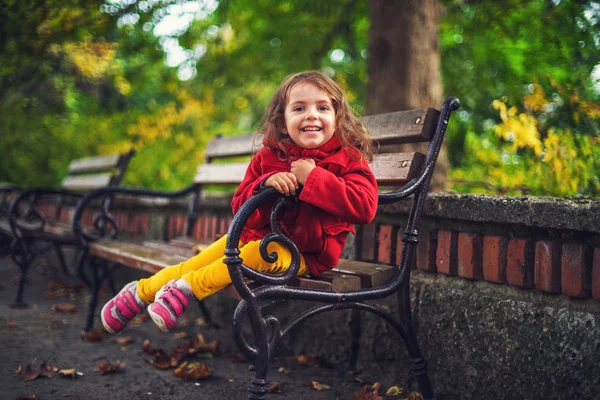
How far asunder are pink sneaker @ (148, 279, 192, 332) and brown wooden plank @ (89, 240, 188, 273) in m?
0.46

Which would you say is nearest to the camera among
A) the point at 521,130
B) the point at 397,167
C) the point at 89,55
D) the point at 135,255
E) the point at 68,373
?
the point at 397,167

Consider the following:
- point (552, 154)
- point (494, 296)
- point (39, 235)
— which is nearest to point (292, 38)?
point (39, 235)

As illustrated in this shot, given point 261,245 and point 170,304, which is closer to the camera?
point 261,245

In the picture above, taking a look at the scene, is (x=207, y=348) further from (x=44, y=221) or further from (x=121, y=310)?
(x=44, y=221)

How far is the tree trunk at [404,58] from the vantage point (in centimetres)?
446

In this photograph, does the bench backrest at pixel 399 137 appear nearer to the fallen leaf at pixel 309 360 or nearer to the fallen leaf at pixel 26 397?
the fallen leaf at pixel 309 360

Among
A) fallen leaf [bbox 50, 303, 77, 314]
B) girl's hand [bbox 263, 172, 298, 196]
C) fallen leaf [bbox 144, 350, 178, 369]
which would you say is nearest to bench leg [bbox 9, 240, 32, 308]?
fallen leaf [bbox 50, 303, 77, 314]

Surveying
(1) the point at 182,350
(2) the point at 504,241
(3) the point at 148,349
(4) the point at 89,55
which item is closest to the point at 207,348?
(1) the point at 182,350

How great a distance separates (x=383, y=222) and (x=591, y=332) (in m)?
1.07

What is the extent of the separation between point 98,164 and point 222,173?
1.99 m

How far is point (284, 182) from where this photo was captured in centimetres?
184

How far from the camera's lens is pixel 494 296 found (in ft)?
7.00

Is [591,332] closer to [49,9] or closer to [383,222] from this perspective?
[383,222]

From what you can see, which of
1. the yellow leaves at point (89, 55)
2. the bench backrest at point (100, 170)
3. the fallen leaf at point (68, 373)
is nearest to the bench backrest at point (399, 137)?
the fallen leaf at point (68, 373)
